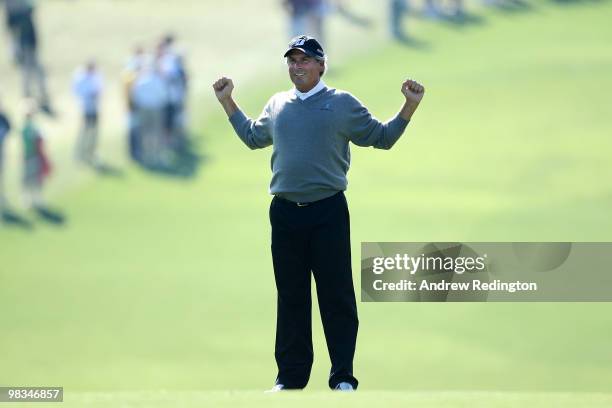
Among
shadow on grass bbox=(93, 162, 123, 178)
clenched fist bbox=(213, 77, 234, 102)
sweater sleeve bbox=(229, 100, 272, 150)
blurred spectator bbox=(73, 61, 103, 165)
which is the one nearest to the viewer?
sweater sleeve bbox=(229, 100, 272, 150)

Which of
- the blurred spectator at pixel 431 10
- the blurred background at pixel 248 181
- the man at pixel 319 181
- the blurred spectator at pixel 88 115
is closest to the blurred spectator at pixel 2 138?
the blurred background at pixel 248 181

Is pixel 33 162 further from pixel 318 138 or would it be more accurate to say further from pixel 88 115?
pixel 318 138

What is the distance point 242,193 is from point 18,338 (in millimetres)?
5201

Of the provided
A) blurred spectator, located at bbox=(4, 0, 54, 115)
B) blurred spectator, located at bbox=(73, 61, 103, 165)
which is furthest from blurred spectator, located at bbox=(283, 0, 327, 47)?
blurred spectator, located at bbox=(73, 61, 103, 165)

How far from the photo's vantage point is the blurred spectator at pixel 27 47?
24797 millimetres

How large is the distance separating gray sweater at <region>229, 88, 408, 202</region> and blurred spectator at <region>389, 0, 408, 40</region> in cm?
2012

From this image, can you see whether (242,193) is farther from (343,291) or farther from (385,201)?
(343,291)

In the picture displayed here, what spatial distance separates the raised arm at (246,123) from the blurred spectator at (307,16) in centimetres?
1841

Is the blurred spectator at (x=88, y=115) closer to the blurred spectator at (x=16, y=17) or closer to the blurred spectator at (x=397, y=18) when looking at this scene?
the blurred spectator at (x=16, y=17)

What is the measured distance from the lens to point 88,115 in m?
22.4

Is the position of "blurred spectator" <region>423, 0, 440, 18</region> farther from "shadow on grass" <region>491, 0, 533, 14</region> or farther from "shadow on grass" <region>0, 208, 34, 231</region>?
"shadow on grass" <region>0, 208, 34, 231</region>

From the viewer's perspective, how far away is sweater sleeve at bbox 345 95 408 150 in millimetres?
6820

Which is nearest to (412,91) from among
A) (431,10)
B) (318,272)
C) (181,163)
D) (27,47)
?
(318,272)

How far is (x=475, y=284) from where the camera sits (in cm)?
1015
